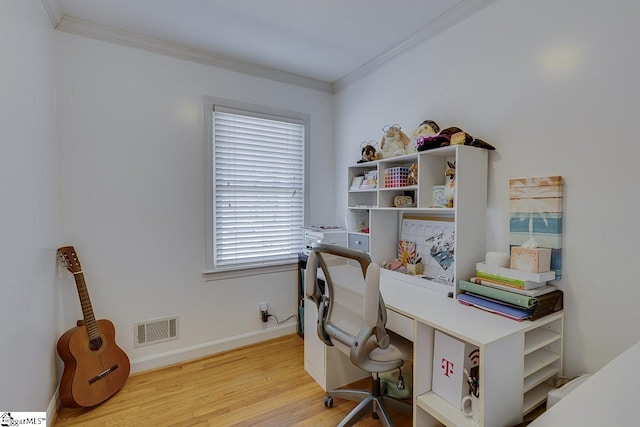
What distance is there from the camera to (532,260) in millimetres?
1396

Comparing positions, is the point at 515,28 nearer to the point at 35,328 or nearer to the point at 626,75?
the point at 626,75

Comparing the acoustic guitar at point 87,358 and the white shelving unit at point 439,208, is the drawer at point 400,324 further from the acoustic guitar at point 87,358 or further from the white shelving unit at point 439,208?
the acoustic guitar at point 87,358

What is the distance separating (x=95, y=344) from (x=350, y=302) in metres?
1.74

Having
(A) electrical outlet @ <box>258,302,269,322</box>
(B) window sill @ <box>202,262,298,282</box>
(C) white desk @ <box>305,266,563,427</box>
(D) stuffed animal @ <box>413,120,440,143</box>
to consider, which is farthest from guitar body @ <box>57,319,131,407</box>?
(D) stuffed animal @ <box>413,120,440,143</box>

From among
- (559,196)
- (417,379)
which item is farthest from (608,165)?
(417,379)

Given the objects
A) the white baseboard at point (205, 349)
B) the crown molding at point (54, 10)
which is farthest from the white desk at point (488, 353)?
the crown molding at point (54, 10)

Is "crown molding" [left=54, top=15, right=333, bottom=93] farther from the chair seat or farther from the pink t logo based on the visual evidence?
the pink t logo

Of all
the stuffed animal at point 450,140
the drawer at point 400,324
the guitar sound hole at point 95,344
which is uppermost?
the stuffed animal at point 450,140

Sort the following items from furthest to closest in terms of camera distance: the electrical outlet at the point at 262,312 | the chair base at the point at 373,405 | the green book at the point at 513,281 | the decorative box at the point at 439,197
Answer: the electrical outlet at the point at 262,312, the decorative box at the point at 439,197, the chair base at the point at 373,405, the green book at the point at 513,281

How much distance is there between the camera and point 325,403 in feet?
5.84

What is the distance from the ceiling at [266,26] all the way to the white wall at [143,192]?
0.41 ft

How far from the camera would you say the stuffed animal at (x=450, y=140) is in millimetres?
1631

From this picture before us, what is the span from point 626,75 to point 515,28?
1.96 feet

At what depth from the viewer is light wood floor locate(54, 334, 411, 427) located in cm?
168
